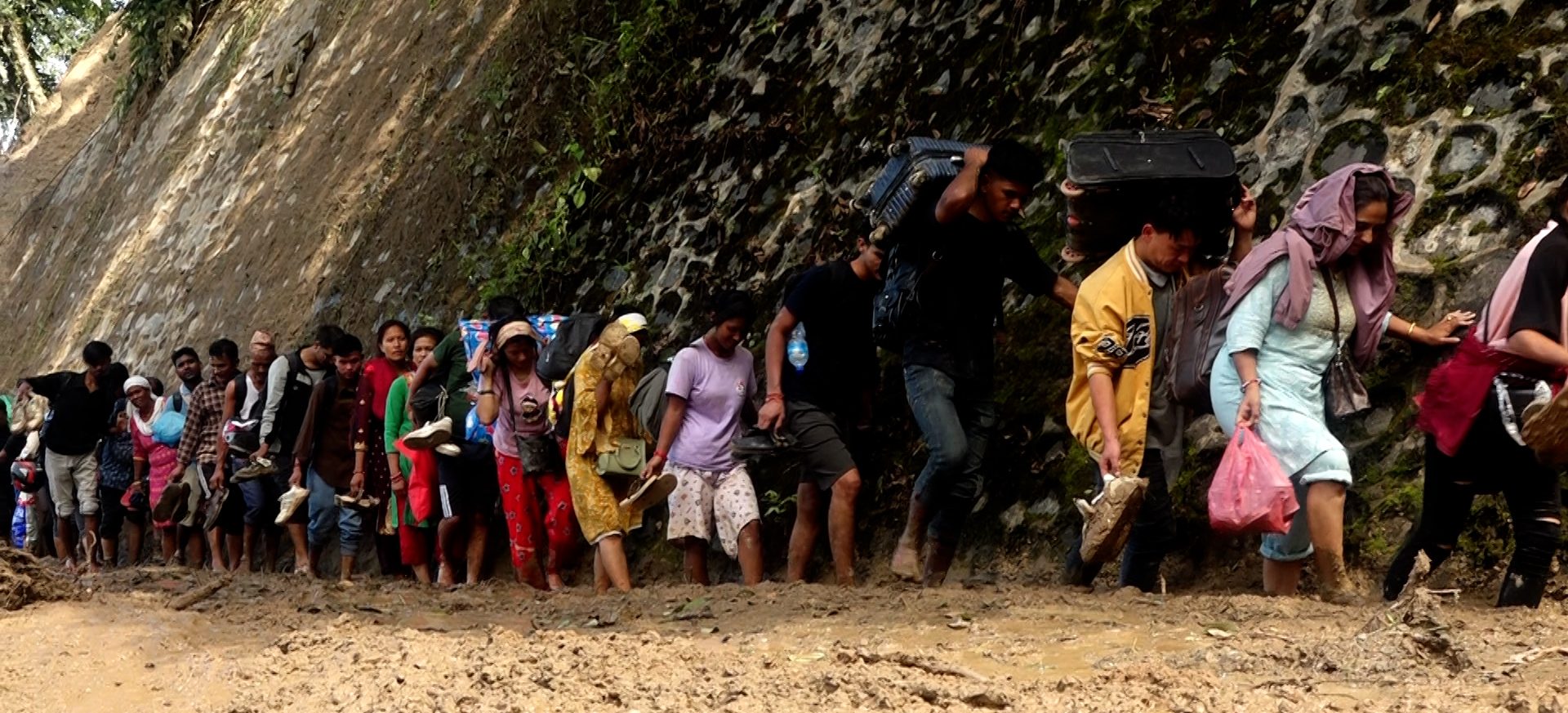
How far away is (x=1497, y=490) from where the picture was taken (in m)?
5.72

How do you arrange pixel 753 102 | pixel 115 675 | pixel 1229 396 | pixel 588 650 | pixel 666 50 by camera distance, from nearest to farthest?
pixel 588 650 → pixel 1229 396 → pixel 115 675 → pixel 753 102 → pixel 666 50

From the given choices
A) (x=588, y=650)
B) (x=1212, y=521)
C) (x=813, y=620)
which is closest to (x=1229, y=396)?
(x=1212, y=521)

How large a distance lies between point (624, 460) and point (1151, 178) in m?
3.22

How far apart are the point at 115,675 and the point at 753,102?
6248 mm

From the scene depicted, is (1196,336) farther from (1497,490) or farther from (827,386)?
(827,386)

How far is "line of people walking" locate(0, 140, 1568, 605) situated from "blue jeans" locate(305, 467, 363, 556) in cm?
2

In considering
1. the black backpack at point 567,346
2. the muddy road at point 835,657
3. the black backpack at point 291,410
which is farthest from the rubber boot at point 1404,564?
the black backpack at point 291,410

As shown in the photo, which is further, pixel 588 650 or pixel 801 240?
pixel 801 240

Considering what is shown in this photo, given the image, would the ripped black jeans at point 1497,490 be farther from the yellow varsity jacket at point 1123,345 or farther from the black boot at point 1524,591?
the yellow varsity jacket at point 1123,345

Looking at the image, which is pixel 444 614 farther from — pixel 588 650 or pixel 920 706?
pixel 920 706

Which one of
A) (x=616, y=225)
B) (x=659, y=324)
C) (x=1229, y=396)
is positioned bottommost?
(x=1229, y=396)

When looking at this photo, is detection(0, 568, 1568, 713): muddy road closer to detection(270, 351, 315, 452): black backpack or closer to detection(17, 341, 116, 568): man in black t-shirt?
detection(270, 351, 315, 452): black backpack

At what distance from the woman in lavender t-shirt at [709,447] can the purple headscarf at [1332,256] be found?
298 centimetres

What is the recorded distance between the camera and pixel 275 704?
5.47 metres
